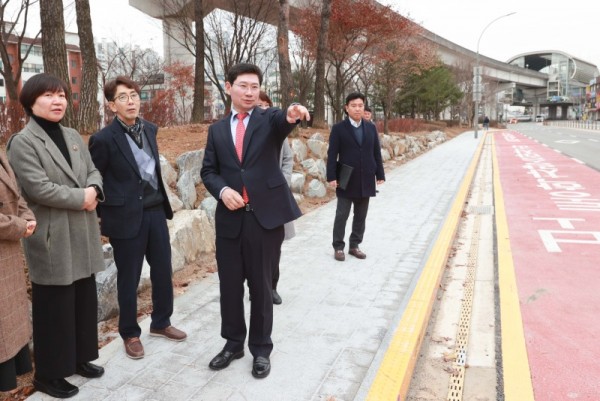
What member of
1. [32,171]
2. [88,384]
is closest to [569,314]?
[88,384]

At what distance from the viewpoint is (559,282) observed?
5211mm

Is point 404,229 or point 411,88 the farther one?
point 411,88

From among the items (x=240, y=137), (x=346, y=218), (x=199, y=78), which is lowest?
(x=346, y=218)

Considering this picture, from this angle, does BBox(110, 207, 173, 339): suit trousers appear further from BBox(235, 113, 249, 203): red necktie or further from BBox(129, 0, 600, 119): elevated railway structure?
BBox(129, 0, 600, 119): elevated railway structure

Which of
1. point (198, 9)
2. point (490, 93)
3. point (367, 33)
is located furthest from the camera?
point (490, 93)

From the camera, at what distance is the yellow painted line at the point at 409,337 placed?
3.11 m

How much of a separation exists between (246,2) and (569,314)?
18.6m

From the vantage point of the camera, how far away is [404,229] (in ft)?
24.7

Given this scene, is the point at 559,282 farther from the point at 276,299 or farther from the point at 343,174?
the point at 276,299

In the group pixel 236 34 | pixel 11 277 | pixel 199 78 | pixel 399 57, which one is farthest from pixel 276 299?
pixel 399 57

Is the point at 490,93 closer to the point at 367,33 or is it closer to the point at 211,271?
the point at 367,33

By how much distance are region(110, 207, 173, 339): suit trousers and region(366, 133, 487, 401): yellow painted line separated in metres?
1.67

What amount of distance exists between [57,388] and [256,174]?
1.75 metres

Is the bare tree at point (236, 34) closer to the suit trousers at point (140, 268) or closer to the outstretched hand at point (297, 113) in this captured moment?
the suit trousers at point (140, 268)
